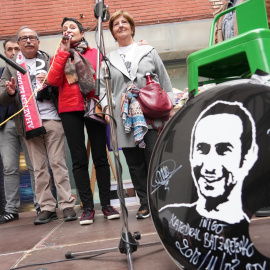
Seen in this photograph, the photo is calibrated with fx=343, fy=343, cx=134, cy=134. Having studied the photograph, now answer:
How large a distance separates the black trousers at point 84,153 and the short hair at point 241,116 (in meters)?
1.86

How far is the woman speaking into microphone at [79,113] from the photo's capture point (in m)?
2.62

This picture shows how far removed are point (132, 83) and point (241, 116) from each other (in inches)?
68.4

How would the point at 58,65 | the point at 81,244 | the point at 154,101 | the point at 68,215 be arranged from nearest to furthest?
the point at 81,244 → the point at 154,101 → the point at 58,65 → the point at 68,215

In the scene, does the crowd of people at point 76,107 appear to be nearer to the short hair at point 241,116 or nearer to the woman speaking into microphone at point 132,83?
the woman speaking into microphone at point 132,83

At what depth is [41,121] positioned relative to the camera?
9.45 ft

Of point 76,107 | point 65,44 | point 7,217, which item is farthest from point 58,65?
point 7,217

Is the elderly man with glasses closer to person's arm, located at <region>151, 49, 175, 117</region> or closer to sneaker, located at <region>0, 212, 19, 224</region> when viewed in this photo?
sneaker, located at <region>0, 212, 19, 224</region>

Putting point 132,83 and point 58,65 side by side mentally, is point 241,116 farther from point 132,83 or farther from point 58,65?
point 58,65

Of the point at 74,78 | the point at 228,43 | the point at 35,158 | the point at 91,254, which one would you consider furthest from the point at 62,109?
the point at 228,43

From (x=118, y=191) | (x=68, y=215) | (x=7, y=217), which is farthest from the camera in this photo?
(x=7, y=217)

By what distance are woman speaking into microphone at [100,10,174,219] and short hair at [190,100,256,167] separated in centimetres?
151
